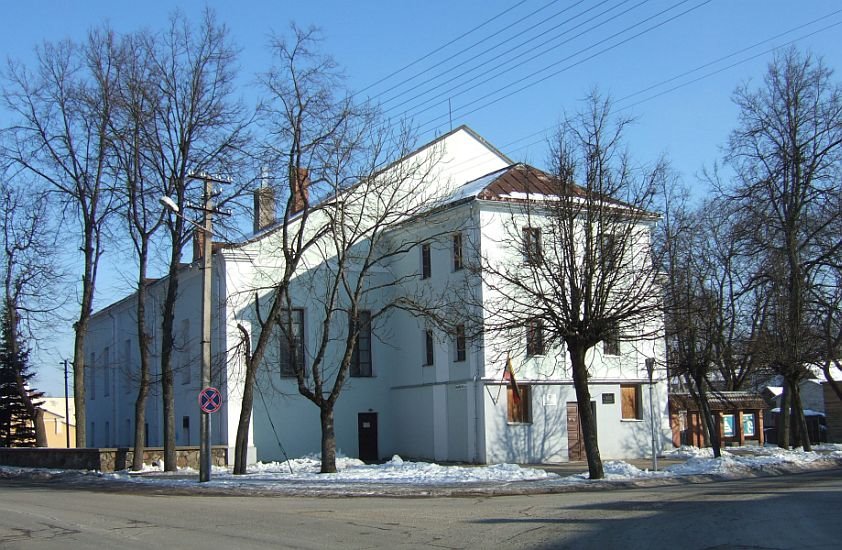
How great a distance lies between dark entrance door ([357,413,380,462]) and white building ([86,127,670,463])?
0.14ft

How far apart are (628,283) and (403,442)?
48.7 ft

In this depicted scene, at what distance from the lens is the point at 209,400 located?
23562 mm

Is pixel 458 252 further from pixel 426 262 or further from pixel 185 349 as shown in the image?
pixel 185 349

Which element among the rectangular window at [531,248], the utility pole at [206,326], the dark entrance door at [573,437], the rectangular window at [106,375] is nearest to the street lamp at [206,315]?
the utility pole at [206,326]

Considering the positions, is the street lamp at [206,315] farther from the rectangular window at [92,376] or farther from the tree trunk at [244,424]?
the rectangular window at [92,376]

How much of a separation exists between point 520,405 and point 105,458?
14557 millimetres

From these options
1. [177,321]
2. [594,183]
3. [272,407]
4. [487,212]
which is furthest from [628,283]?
[177,321]

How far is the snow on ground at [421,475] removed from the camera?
73.5 ft

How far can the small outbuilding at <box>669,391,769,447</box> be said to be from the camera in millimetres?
37719

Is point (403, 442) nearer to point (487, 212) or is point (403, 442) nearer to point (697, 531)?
point (487, 212)

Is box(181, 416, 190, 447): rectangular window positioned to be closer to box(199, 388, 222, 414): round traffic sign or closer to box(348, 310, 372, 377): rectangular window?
box(348, 310, 372, 377): rectangular window

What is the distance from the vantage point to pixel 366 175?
27.1 meters

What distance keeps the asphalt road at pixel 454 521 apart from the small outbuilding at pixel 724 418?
17602 millimetres

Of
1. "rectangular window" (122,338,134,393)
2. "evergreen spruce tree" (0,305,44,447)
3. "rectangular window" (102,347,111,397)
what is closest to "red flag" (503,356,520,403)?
"rectangular window" (122,338,134,393)
